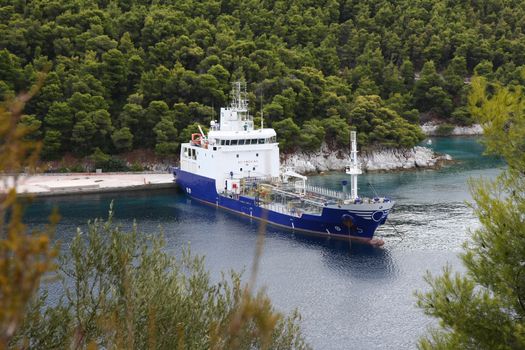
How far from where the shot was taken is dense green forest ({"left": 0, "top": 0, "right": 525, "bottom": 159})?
4900cm

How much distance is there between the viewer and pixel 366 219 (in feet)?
96.8

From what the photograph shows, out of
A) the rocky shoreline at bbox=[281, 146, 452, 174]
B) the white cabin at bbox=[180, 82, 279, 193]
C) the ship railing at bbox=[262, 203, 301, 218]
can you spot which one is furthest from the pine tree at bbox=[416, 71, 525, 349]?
the rocky shoreline at bbox=[281, 146, 452, 174]

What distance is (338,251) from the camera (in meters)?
28.5

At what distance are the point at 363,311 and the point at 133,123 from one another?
3344cm

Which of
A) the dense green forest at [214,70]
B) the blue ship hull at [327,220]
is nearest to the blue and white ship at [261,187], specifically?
the blue ship hull at [327,220]

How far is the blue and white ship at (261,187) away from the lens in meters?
30.2

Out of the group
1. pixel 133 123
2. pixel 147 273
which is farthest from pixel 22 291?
pixel 133 123

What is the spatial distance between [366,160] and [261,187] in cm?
1851

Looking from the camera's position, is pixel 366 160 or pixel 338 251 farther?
pixel 366 160

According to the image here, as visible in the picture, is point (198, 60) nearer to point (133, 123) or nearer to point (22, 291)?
point (133, 123)

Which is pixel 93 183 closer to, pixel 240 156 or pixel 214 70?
pixel 240 156

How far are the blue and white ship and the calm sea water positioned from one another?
905mm

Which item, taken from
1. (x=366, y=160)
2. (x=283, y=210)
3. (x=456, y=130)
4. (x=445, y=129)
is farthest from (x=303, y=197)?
(x=456, y=130)

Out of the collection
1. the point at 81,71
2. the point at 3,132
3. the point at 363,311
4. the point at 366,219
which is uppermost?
the point at 81,71
